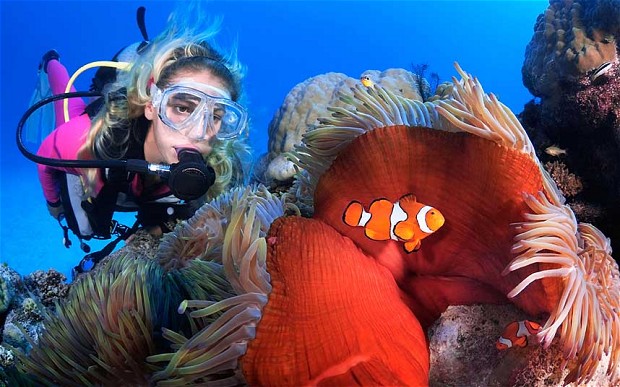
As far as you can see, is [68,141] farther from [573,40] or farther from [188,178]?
[573,40]

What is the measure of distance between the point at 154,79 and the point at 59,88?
1403mm

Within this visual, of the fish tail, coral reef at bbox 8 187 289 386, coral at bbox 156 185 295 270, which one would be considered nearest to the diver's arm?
coral at bbox 156 185 295 270

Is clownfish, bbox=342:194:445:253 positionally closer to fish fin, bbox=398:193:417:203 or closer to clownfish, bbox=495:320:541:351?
fish fin, bbox=398:193:417:203

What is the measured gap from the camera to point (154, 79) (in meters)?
3.12

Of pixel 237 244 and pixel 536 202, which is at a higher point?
pixel 237 244

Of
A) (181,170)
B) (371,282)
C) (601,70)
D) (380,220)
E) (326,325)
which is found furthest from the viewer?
(181,170)

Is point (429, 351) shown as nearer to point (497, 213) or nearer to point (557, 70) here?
point (497, 213)

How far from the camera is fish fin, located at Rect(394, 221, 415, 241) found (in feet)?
3.87

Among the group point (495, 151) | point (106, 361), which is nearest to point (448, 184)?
point (495, 151)

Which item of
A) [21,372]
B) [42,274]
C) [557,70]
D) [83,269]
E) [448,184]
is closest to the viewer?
[448,184]

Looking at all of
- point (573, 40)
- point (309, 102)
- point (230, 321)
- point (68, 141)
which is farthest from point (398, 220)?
point (309, 102)

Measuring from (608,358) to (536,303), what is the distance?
262 mm

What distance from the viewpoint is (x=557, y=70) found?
234 cm

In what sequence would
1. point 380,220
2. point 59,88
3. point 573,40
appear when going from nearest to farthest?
1. point 380,220
2. point 573,40
3. point 59,88
